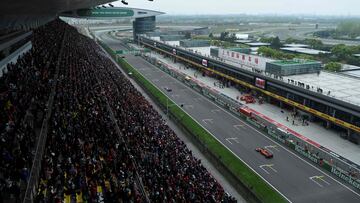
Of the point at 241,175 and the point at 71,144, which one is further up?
the point at 71,144

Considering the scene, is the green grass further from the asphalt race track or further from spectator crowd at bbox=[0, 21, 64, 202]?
spectator crowd at bbox=[0, 21, 64, 202]

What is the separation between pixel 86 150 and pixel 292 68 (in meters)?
36.5

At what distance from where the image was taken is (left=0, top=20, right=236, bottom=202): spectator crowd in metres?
13.4

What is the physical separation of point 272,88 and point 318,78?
5.98 m

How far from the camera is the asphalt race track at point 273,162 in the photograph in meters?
24.6

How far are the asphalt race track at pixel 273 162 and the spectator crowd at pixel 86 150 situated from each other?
268 inches

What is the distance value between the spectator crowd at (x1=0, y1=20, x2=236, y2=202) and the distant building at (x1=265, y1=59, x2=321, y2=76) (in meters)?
24.4

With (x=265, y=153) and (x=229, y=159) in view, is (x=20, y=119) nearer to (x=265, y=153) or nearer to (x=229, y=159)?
(x=229, y=159)

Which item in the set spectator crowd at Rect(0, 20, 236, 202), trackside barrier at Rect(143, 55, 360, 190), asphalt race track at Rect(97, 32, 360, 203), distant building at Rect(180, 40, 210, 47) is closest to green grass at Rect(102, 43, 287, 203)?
asphalt race track at Rect(97, 32, 360, 203)

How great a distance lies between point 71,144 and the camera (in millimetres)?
16562

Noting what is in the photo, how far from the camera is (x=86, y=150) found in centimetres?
1703

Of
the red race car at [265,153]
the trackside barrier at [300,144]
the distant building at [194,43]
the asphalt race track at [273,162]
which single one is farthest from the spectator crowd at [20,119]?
the distant building at [194,43]

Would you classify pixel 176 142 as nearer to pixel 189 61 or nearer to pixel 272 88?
pixel 272 88

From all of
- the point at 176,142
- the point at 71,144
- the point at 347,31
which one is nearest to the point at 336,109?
the point at 176,142
